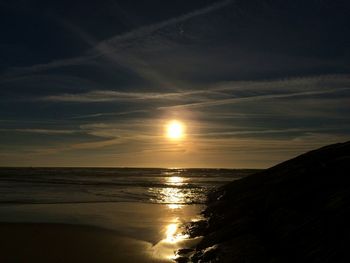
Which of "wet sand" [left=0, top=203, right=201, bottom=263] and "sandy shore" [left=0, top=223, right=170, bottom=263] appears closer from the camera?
"sandy shore" [left=0, top=223, right=170, bottom=263]

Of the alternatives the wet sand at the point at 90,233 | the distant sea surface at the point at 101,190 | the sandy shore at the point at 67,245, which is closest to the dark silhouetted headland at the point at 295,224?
→ the wet sand at the point at 90,233

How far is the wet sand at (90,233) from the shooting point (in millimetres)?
14170

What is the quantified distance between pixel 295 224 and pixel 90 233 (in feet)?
35.4

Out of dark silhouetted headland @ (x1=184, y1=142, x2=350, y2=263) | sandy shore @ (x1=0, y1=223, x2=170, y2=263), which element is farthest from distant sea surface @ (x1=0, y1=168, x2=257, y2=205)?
dark silhouetted headland @ (x1=184, y1=142, x2=350, y2=263)

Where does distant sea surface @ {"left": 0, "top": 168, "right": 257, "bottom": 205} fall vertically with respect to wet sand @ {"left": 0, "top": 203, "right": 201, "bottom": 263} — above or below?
above

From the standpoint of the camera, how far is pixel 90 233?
18344 mm

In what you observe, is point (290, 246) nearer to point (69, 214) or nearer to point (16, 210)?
point (69, 214)

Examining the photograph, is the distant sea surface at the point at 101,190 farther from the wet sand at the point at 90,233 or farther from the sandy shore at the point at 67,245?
the sandy shore at the point at 67,245

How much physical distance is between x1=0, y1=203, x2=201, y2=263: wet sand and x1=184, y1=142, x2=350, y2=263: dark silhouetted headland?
238 cm

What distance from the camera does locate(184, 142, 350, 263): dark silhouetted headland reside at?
893cm

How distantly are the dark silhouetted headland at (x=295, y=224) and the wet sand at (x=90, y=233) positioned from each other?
238cm

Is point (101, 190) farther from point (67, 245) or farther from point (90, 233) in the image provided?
point (67, 245)

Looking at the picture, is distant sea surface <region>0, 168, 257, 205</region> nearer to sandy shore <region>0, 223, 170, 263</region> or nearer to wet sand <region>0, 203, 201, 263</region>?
wet sand <region>0, 203, 201, 263</region>

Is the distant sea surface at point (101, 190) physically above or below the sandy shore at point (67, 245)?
above
